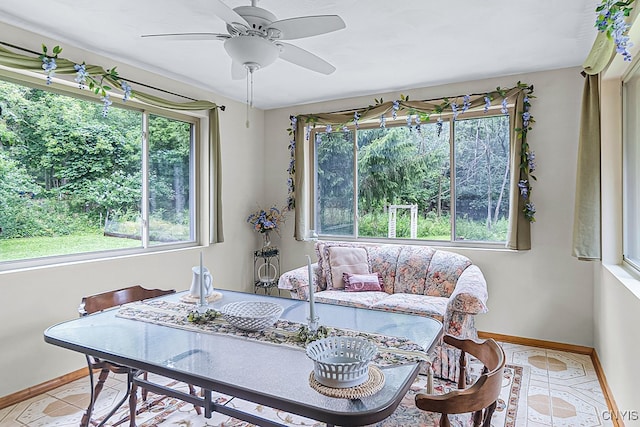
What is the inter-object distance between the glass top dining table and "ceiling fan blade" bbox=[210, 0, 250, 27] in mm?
1472

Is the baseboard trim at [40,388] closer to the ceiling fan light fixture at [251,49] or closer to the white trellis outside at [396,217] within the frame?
the ceiling fan light fixture at [251,49]

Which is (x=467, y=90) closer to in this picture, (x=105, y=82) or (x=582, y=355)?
(x=582, y=355)

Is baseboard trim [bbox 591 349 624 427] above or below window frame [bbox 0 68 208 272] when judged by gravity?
below

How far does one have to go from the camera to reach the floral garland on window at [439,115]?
3.57 metres

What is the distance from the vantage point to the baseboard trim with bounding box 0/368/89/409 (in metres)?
2.59

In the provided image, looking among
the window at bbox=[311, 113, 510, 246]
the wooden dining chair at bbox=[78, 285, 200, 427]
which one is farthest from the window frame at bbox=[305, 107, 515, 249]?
the wooden dining chair at bbox=[78, 285, 200, 427]

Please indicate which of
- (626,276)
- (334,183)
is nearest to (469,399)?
(626,276)

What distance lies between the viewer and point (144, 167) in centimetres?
364

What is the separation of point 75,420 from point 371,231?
318cm

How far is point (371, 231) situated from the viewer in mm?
4523

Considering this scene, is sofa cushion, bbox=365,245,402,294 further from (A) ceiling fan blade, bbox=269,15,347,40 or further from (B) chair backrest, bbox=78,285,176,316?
(A) ceiling fan blade, bbox=269,15,347,40

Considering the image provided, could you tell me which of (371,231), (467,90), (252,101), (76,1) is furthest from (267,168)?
(76,1)

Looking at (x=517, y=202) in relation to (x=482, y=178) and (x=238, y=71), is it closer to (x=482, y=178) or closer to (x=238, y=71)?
(x=482, y=178)

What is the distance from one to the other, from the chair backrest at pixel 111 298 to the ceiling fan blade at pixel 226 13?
5.62 ft
